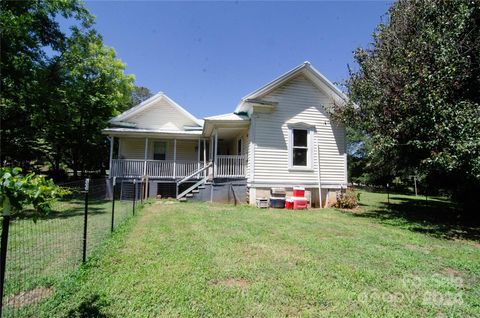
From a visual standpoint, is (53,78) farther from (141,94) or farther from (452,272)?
(141,94)

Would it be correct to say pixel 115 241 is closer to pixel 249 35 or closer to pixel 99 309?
pixel 99 309

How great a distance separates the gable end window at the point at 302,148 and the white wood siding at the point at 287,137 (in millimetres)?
246

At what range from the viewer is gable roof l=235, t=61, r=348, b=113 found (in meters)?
11.7

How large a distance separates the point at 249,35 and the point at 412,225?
33.1ft

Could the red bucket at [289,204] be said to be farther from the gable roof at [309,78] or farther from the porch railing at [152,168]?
the porch railing at [152,168]

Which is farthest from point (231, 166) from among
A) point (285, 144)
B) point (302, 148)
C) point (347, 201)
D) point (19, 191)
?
point (19, 191)

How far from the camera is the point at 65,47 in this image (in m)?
15.7

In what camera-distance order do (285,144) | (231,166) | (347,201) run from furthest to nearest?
(231,166)
(285,144)
(347,201)

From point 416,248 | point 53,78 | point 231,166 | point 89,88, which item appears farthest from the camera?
point 89,88

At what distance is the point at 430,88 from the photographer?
7719 mm

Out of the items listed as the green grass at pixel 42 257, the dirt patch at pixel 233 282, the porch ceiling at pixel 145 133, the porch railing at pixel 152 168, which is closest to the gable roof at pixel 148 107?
the porch ceiling at pixel 145 133

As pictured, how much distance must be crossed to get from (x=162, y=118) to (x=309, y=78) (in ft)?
33.7

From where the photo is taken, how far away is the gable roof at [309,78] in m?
11.7

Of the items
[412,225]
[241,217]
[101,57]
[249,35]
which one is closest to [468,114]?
[412,225]
